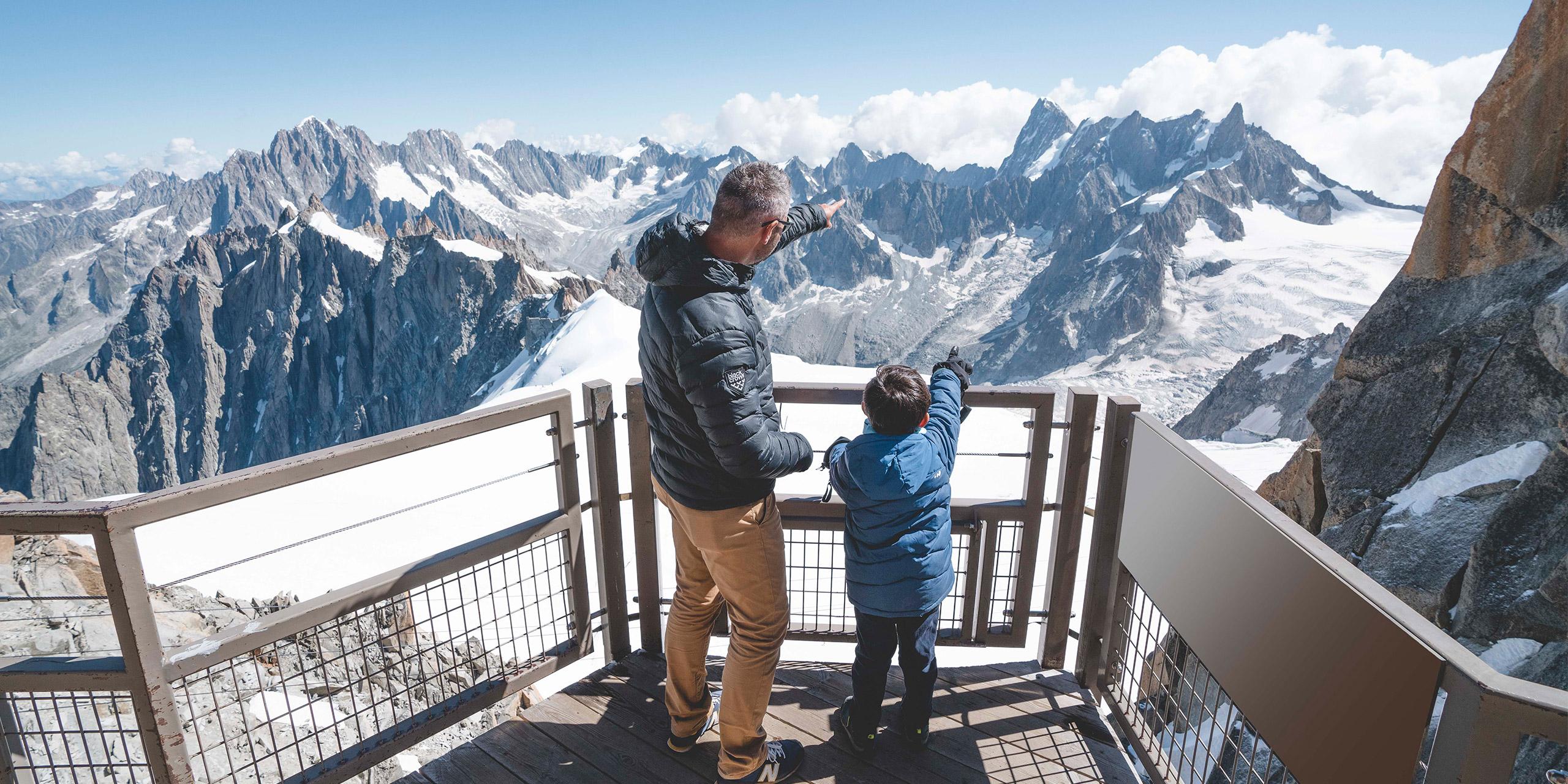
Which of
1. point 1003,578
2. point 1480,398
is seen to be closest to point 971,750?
point 1003,578

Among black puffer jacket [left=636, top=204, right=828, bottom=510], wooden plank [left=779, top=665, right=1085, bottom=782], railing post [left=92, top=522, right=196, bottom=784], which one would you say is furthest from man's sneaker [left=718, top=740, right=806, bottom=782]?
railing post [left=92, top=522, right=196, bottom=784]

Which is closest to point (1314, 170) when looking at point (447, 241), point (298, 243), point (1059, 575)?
point (447, 241)

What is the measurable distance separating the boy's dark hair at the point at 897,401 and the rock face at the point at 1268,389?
219 ft

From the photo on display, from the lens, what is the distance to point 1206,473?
9.72ft

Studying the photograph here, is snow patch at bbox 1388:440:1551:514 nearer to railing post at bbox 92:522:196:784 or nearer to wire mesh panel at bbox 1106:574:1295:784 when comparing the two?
wire mesh panel at bbox 1106:574:1295:784

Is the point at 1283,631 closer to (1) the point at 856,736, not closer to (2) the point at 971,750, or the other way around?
(2) the point at 971,750

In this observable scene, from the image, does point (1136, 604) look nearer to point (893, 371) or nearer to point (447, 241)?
point (893, 371)

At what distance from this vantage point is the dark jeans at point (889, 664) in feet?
11.4

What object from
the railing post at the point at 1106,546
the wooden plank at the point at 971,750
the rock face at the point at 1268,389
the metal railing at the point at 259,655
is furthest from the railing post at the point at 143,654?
the rock face at the point at 1268,389

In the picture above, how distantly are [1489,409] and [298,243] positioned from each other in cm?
11446

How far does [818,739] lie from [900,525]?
1.34 m

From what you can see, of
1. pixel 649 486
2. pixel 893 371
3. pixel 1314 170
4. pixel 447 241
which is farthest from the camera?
pixel 1314 170

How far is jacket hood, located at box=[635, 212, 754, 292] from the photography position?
2740 millimetres

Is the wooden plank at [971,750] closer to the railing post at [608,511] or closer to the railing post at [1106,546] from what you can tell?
the railing post at [1106,546]
